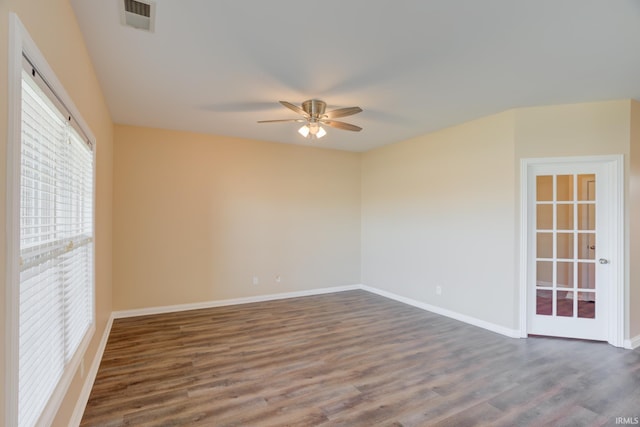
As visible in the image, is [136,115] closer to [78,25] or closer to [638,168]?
[78,25]

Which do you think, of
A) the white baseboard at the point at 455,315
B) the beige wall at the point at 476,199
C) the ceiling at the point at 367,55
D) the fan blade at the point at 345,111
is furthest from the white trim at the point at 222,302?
the fan blade at the point at 345,111

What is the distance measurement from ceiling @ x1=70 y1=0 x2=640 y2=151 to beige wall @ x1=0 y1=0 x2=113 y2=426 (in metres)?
0.20

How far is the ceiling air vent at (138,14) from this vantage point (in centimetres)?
194

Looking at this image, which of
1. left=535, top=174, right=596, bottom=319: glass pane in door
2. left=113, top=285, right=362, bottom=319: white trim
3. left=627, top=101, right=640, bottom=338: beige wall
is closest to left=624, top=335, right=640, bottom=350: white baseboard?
left=627, top=101, right=640, bottom=338: beige wall

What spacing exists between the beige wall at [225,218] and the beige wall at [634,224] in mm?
3842

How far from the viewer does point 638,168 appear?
11.6 feet

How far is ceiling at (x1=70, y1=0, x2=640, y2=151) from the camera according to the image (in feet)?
6.53

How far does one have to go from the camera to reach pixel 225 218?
502 centimetres

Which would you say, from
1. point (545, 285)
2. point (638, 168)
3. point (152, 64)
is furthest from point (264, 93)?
point (638, 168)

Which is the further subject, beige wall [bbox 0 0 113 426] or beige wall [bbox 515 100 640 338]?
beige wall [bbox 515 100 640 338]

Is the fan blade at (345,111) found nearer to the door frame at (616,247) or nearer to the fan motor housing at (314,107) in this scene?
the fan motor housing at (314,107)

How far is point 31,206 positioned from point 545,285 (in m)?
4.69

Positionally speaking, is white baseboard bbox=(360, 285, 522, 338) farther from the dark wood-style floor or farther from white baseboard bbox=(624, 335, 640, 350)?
white baseboard bbox=(624, 335, 640, 350)

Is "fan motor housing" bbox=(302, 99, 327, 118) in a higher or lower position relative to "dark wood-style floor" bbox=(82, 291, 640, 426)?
higher
